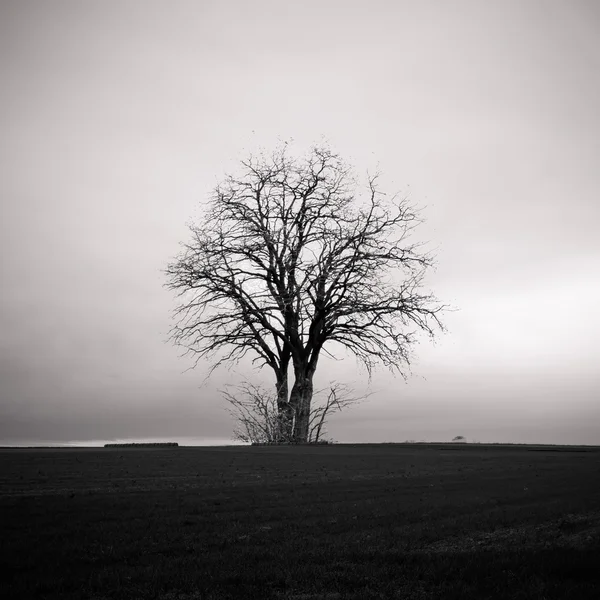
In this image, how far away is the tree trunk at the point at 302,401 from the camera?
1014 inches

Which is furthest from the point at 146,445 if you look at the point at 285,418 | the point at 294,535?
the point at 294,535

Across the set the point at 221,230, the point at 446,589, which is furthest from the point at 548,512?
the point at 221,230

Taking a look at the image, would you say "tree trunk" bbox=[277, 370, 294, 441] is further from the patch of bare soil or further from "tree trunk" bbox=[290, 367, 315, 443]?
the patch of bare soil

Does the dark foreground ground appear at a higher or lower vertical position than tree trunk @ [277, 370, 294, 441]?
lower

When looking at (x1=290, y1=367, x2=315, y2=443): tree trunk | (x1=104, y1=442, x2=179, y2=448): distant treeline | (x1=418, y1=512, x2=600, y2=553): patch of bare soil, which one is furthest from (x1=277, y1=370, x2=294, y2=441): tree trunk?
(x1=418, y1=512, x2=600, y2=553): patch of bare soil

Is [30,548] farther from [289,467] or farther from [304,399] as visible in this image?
[304,399]

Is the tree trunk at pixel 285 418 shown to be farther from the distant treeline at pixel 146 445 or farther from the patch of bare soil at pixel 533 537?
the patch of bare soil at pixel 533 537

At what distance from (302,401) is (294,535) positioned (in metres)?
19.5

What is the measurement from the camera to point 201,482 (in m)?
10.9

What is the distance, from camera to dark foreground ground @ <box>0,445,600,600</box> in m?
4.86

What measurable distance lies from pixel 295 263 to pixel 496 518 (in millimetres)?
18862

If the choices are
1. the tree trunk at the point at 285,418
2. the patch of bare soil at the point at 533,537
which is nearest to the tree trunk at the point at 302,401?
the tree trunk at the point at 285,418

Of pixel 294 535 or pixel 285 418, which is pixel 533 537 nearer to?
pixel 294 535

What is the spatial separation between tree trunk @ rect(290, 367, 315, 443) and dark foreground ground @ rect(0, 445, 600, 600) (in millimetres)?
13429
